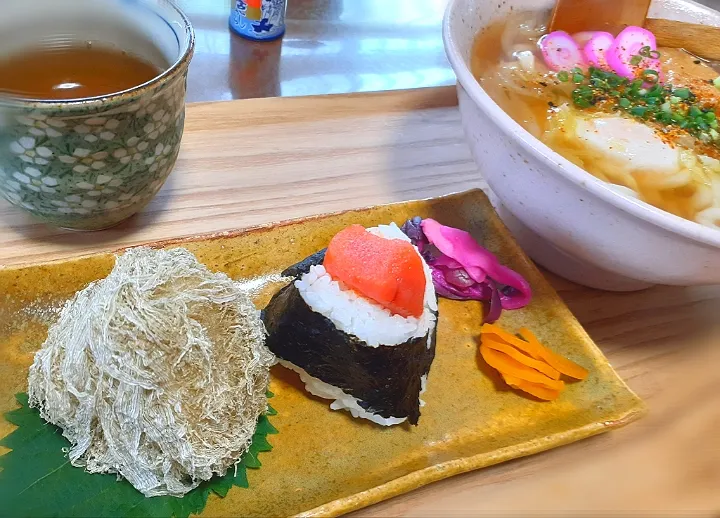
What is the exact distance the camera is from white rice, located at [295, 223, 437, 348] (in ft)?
3.28

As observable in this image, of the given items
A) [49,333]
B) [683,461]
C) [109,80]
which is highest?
[109,80]

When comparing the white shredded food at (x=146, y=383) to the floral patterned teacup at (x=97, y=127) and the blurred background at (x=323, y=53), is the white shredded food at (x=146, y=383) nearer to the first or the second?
the floral patterned teacup at (x=97, y=127)

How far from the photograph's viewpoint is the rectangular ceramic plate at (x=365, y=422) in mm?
925

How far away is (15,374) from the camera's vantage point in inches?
38.4

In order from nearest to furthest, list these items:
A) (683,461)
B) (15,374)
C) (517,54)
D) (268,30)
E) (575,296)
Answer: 1. (15,374)
2. (683,461)
3. (575,296)
4. (517,54)
5. (268,30)

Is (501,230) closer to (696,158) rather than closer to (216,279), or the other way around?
(696,158)

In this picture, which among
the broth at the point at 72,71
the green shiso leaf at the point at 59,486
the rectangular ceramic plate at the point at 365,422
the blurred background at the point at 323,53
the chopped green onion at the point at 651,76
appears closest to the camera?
the green shiso leaf at the point at 59,486

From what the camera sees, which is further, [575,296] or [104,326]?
[575,296]

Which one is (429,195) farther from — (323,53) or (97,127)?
(323,53)

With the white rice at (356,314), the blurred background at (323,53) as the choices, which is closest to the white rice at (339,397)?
the white rice at (356,314)

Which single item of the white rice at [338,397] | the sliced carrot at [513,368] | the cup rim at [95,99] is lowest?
the white rice at [338,397]

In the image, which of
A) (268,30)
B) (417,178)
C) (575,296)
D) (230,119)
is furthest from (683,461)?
(268,30)

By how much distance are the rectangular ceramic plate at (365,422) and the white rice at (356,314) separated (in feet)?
0.50

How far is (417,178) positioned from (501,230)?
0.31m
